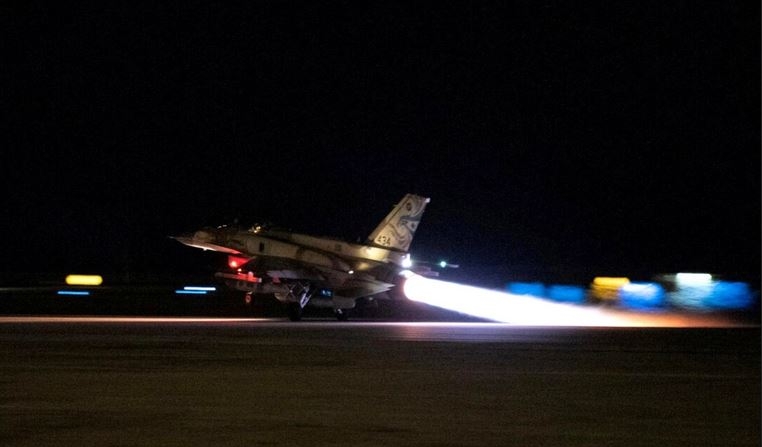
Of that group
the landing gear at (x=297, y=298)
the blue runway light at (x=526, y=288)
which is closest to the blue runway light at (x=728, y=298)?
the blue runway light at (x=526, y=288)

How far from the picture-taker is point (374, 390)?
54.3 ft

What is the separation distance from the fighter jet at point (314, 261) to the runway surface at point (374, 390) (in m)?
12.7

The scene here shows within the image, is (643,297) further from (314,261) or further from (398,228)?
(314,261)

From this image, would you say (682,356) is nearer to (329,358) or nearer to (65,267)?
(329,358)

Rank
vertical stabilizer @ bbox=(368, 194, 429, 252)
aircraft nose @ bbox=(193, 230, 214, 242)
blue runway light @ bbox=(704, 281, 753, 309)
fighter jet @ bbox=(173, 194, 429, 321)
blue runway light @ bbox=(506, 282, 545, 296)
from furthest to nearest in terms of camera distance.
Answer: blue runway light @ bbox=(506, 282, 545, 296) → vertical stabilizer @ bbox=(368, 194, 429, 252) → aircraft nose @ bbox=(193, 230, 214, 242) → blue runway light @ bbox=(704, 281, 753, 309) → fighter jet @ bbox=(173, 194, 429, 321)

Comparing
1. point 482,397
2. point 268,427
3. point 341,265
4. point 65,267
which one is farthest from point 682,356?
point 65,267

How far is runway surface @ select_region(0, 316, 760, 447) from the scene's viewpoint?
1257cm

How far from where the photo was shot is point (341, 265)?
4291 centimetres

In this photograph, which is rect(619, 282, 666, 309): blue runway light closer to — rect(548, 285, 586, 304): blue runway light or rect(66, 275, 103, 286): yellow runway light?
rect(548, 285, 586, 304): blue runway light

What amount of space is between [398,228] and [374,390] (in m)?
27.3

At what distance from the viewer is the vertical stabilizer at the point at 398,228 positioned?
143 ft

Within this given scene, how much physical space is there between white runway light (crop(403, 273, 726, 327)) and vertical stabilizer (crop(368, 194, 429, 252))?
1660 mm

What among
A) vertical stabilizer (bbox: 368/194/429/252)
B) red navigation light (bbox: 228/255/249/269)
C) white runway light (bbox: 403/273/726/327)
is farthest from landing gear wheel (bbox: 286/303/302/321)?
vertical stabilizer (bbox: 368/194/429/252)

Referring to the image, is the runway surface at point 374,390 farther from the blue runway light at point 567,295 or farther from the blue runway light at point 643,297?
the blue runway light at point 567,295
